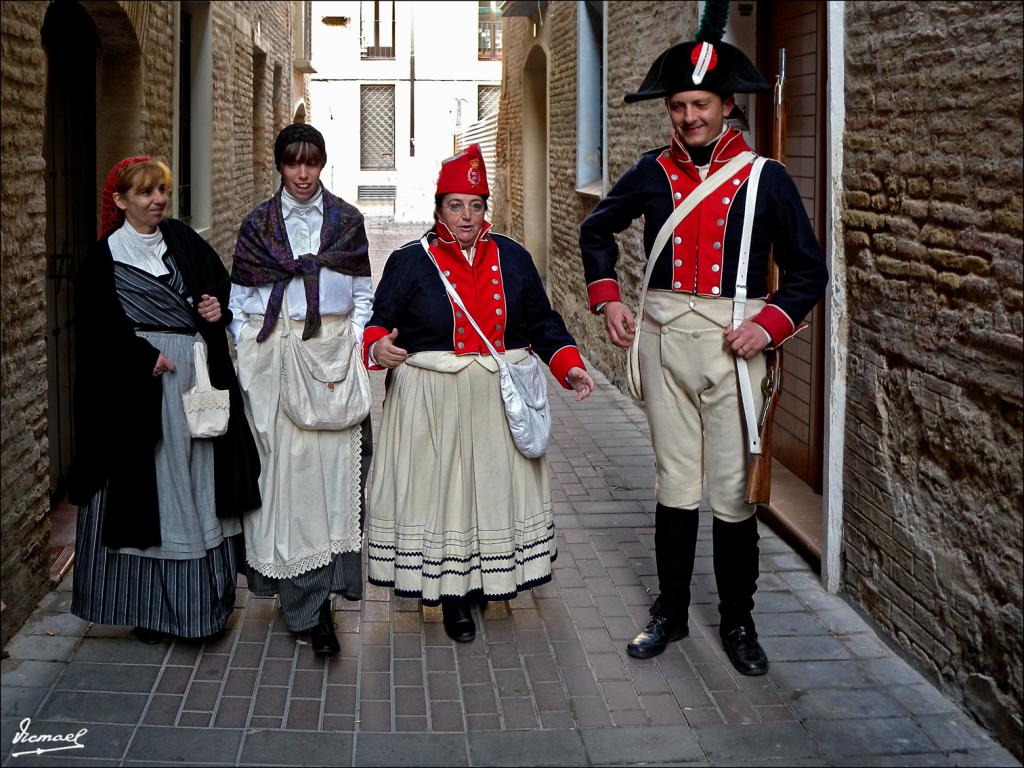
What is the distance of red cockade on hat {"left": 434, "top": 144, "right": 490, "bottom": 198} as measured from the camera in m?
4.48

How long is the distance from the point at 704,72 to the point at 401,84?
29506mm

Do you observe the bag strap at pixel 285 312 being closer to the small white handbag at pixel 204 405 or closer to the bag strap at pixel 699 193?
the small white handbag at pixel 204 405

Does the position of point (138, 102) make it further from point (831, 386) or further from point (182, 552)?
point (831, 386)

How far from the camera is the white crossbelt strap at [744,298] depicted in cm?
427

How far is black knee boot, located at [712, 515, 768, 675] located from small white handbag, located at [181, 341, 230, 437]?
1781 mm

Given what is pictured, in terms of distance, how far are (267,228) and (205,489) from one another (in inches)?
37.8

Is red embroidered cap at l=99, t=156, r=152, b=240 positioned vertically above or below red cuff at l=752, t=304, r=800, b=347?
above

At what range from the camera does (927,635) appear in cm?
434

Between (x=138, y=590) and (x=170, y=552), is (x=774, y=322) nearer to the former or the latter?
(x=170, y=552)

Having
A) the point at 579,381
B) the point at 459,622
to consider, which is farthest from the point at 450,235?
the point at 459,622

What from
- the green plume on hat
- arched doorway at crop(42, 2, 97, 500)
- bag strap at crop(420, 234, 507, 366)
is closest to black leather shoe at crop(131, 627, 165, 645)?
bag strap at crop(420, 234, 507, 366)

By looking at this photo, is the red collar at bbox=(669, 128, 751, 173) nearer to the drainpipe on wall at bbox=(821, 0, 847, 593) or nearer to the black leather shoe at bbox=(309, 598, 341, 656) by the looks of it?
the drainpipe on wall at bbox=(821, 0, 847, 593)

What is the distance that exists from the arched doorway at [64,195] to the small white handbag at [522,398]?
101 inches

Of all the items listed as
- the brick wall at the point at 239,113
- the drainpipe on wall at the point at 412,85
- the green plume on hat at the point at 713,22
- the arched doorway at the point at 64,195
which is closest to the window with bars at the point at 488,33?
the drainpipe on wall at the point at 412,85
